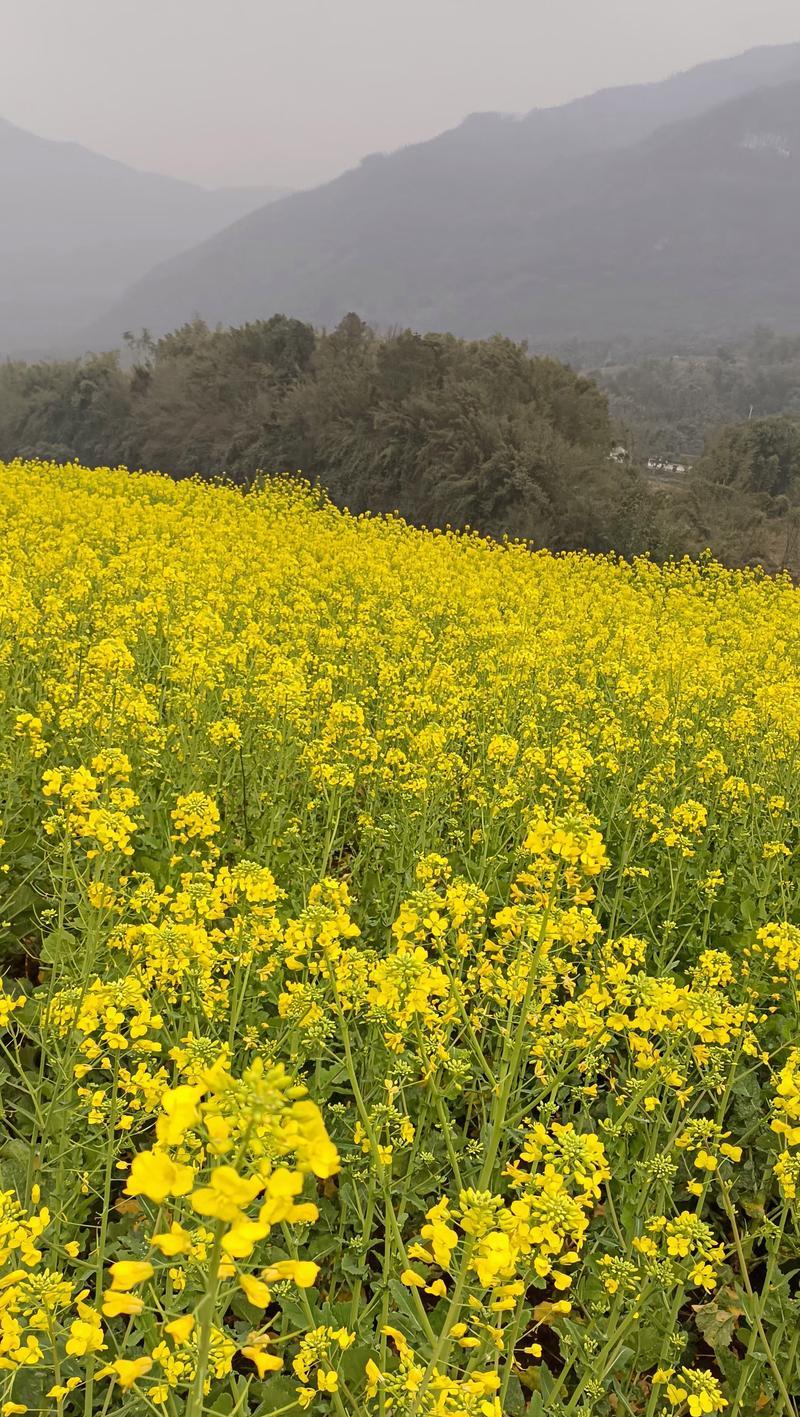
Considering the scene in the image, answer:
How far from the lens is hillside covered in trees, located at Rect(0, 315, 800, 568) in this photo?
19.4m

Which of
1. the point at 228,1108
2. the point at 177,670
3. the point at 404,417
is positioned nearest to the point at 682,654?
the point at 177,670

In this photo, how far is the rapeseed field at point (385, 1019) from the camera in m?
1.64

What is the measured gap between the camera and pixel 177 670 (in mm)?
4828

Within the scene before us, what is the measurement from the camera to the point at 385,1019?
231cm

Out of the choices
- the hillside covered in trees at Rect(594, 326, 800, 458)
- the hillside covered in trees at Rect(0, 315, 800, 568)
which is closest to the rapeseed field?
the hillside covered in trees at Rect(0, 315, 800, 568)

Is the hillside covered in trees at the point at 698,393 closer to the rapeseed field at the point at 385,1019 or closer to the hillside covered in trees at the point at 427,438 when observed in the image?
the hillside covered in trees at the point at 427,438

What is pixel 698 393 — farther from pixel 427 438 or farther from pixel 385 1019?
pixel 385 1019

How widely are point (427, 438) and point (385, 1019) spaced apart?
20.0 m

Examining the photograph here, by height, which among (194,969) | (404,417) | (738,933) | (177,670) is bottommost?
(738,933)

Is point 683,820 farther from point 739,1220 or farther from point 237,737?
point 237,737

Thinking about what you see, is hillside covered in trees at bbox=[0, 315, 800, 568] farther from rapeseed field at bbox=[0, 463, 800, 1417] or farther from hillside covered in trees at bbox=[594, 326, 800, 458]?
hillside covered in trees at bbox=[594, 326, 800, 458]

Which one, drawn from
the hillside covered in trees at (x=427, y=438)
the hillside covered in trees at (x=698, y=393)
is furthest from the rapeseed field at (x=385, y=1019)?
the hillside covered in trees at (x=698, y=393)

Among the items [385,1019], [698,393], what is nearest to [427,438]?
[385,1019]

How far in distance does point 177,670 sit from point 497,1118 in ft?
11.7
